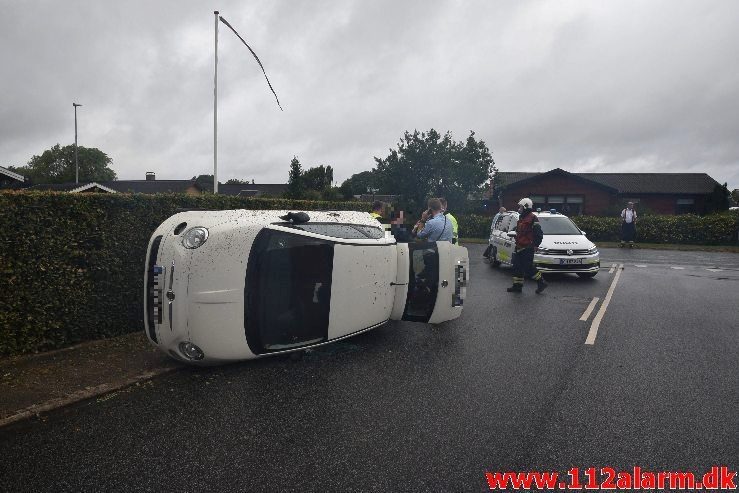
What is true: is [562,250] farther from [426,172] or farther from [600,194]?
[600,194]

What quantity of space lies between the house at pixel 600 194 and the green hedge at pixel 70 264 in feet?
113

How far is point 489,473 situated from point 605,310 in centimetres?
653

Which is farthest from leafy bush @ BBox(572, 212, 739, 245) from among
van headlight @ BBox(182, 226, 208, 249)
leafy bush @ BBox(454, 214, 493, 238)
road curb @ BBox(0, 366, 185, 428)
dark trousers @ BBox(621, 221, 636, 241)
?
road curb @ BBox(0, 366, 185, 428)

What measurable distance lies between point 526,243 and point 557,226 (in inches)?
152

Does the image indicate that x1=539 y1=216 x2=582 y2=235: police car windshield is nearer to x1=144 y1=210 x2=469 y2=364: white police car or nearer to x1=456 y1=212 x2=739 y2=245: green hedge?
x1=144 y1=210 x2=469 y2=364: white police car

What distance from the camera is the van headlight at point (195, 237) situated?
15.8ft

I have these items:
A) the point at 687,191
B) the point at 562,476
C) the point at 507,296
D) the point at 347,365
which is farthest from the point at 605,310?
the point at 687,191

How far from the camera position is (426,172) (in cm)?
3753

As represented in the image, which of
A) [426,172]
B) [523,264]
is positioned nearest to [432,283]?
[523,264]

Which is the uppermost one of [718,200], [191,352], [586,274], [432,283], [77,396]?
[718,200]

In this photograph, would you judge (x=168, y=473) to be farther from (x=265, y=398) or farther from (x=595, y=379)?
(x=595, y=379)

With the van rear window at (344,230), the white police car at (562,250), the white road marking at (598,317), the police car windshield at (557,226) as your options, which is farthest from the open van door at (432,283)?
the police car windshield at (557,226)

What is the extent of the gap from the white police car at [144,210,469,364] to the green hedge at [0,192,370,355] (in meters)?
1.50

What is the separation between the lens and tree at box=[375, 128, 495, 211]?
37.2 m
